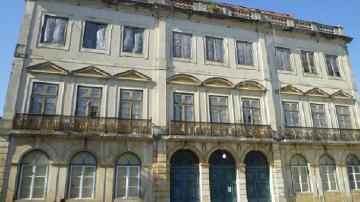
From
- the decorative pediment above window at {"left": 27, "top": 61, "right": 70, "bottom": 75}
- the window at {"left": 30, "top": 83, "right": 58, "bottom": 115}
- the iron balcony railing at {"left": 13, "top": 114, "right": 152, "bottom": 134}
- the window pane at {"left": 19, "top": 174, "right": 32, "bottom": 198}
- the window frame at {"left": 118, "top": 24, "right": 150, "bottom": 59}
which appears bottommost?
the window pane at {"left": 19, "top": 174, "right": 32, "bottom": 198}

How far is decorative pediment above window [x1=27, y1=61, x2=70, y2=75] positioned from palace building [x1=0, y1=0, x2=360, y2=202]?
0.20ft

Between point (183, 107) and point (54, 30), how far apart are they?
284 inches

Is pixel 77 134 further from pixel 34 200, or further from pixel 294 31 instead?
pixel 294 31

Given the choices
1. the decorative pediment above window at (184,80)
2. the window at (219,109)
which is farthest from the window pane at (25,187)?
the window at (219,109)

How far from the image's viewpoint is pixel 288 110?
15.7 metres

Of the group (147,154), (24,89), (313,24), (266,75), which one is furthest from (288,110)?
(24,89)

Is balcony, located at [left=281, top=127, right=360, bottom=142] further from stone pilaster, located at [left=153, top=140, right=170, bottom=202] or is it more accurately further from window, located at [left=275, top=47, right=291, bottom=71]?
stone pilaster, located at [left=153, top=140, right=170, bottom=202]

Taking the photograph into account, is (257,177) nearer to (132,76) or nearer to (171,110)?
(171,110)

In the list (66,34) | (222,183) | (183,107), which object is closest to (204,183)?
(222,183)

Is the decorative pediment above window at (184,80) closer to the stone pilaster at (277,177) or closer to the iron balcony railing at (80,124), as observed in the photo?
the iron balcony railing at (80,124)

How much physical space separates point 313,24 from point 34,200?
18.4 meters

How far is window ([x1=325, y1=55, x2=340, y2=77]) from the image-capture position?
701 inches

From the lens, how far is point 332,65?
709 inches

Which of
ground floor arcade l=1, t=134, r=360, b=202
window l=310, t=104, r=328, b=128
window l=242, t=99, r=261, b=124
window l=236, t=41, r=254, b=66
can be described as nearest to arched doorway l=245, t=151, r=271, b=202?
ground floor arcade l=1, t=134, r=360, b=202
